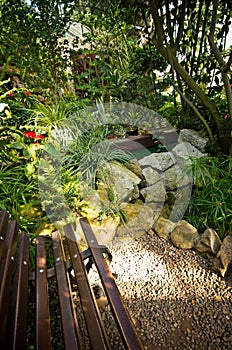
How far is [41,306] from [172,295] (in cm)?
94

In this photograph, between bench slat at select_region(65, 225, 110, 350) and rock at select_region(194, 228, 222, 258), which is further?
rock at select_region(194, 228, 222, 258)

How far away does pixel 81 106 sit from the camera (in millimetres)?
2736

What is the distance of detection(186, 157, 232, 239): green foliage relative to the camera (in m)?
1.98

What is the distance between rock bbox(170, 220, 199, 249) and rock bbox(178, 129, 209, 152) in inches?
40.3

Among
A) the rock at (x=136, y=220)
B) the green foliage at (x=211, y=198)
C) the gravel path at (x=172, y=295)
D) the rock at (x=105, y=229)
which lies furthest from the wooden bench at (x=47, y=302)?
the green foliage at (x=211, y=198)

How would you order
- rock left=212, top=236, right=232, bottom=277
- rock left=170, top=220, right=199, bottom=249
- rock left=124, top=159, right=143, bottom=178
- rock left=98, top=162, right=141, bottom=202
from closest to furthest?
rock left=212, top=236, right=232, bottom=277, rock left=170, top=220, right=199, bottom=249, rock left=98, top=162, right=141, bottom=202, rock left=124, top=159, right=143, bottom=178

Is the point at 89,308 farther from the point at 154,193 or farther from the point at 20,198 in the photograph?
the point at 154,193

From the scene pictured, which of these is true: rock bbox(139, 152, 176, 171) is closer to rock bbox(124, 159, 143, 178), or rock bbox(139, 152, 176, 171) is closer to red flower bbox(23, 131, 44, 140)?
rock bbox(124, 159, 143, 178)

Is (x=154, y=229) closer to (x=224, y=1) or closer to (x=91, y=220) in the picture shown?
(x=91, y=220)

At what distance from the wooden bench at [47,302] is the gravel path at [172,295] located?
402 millimetres

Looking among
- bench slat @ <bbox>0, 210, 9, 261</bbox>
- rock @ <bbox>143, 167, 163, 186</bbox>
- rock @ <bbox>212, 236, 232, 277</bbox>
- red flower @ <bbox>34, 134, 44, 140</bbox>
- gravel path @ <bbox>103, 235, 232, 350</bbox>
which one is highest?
red flower @ <bbox>34, 134, 44, 140</bbox>

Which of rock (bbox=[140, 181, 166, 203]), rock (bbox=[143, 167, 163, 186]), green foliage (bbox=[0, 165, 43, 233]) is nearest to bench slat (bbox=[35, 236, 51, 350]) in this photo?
green foliage (bbox=[0, 165, 43, 233])

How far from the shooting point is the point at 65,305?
1.03 m

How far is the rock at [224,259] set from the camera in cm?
172
